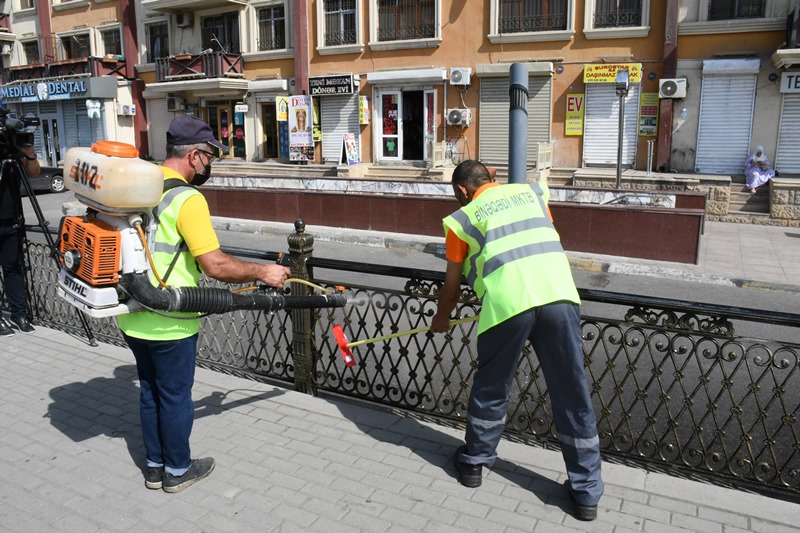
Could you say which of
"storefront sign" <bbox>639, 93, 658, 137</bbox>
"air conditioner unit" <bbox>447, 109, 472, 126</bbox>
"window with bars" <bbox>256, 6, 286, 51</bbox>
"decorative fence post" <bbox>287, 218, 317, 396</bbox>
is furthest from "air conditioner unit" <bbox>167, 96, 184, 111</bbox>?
"decorative fence post" <bbox>287, 218, 317, 396</bbox>

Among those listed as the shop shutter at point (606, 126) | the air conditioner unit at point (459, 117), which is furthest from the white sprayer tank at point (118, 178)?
the air conditioner unit at point (459, 117)

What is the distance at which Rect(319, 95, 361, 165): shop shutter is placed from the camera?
25.4m

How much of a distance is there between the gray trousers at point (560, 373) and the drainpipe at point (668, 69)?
18690 mm

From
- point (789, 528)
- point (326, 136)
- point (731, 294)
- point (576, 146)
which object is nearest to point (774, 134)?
point (576, 146)

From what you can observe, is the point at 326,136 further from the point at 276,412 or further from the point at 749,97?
the point at 276,412

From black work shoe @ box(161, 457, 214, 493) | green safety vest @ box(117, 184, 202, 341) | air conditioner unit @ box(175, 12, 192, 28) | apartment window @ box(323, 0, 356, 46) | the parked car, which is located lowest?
black work shoe @ box(161, 457, 214, 493)

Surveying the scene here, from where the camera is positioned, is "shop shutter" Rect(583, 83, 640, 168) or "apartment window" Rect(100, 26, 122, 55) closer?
"shop shutter" Rect(583, 83, 640, 168)

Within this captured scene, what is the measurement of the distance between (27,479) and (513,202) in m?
3.11

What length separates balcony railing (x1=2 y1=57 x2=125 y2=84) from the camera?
31.0 m

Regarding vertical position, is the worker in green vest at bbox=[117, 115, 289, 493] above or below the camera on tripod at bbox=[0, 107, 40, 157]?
below

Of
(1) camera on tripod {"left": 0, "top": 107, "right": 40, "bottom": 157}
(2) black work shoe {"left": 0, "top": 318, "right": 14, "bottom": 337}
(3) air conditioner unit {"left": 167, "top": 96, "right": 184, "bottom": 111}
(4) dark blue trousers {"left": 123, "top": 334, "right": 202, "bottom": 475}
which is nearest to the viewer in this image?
(4) dark blue trousers {"left": 123, "top": 334, "right": 202, "bottom": 475}

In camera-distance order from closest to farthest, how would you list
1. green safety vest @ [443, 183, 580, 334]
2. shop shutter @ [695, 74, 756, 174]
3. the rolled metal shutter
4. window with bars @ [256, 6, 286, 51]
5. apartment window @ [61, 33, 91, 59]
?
green safety vest @ [443, 183, 580, 334], shop shutter @ [695, 74, 756, 174], the rolled metal shutter, window with bars @ [256, 6, 286, 51], apartment window @ [61, 33, 91, 59]

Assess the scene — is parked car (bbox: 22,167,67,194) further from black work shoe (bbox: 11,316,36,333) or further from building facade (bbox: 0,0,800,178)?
black work shoe (bbox: 11,316,36,333)

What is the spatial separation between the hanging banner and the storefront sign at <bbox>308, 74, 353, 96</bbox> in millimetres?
464
